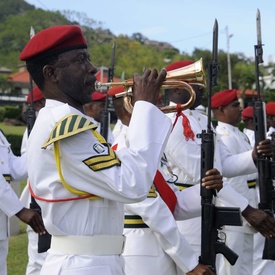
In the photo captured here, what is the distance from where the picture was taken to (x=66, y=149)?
2.66 m

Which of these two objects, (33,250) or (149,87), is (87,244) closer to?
(149,87)

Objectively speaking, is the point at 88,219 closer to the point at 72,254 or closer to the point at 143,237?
the point at 72,254

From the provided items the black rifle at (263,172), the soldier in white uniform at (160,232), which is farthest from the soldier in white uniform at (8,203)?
the black rifle at (263,172)

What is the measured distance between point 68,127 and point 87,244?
1.68ft

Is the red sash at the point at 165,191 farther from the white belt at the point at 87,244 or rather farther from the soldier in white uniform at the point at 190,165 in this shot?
the white belt at the point at 87,244

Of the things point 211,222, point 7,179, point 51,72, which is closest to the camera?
point 51,72

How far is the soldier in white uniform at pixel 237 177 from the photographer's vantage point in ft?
21.1

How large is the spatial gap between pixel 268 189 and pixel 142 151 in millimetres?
3626

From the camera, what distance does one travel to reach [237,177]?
7.01 meters

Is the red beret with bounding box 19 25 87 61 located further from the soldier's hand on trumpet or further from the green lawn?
the green lawn

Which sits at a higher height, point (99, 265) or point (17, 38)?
point (17, 38)

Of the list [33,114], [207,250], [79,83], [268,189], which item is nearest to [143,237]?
[207,250]

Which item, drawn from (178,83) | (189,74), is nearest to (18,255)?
(189,74)

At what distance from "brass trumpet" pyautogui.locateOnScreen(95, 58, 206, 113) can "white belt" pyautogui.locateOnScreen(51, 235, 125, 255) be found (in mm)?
638
